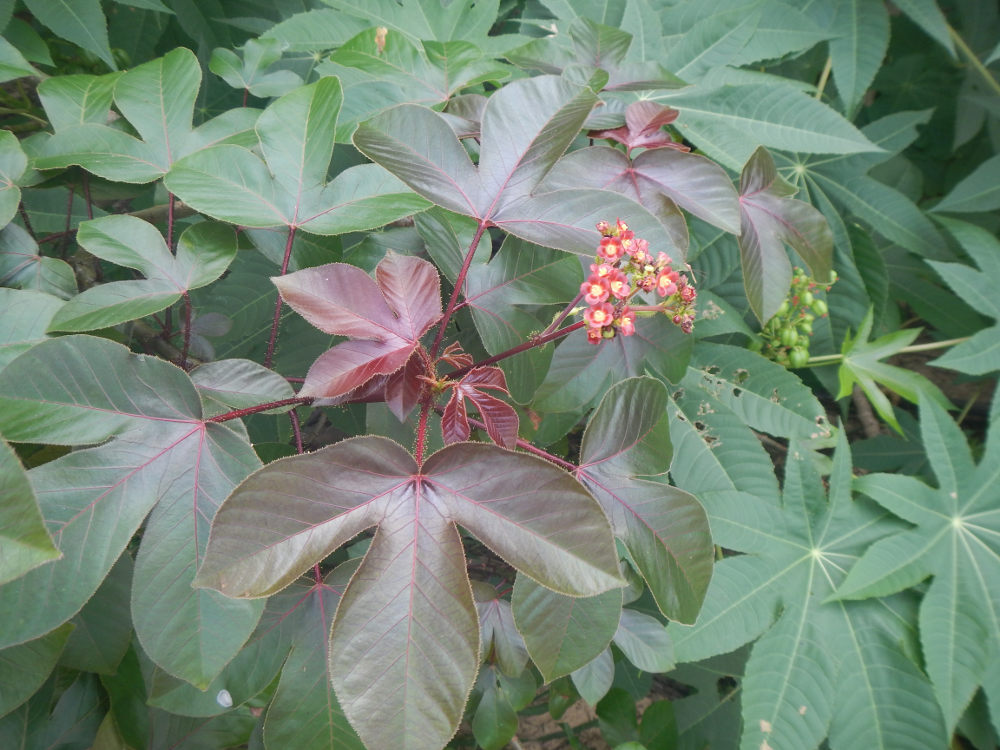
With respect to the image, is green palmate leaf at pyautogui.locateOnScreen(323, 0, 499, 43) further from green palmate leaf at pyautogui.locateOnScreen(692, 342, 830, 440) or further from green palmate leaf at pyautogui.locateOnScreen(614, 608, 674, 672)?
green palmate leaf at pyautogui.locateOnScreen(614, 608, 674, 672)

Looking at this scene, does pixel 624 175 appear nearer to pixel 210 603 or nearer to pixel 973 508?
pixel 210 603

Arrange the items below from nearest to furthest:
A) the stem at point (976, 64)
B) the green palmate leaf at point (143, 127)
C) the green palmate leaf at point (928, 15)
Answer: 1. the green palmate leaf at point (143, 127)
2. the green palmate leaf at point (928, 15)
3. the stem at point (976, 64)

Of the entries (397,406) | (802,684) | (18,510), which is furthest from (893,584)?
(18,510)

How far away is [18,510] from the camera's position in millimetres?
334

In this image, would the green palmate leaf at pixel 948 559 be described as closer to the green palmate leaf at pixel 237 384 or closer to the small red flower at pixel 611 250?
the small red flower at pixel 611 250

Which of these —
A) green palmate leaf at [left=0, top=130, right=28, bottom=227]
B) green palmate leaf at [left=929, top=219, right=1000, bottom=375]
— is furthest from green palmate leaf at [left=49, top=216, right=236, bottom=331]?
green palmate leaf at [left=929, top=219, right=1000, bottom=375]

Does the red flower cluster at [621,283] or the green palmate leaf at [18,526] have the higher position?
the red flower cluster at [621,283]

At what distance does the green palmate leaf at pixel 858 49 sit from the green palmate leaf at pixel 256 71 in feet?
3.71

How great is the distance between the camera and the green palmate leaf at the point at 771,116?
979 mm

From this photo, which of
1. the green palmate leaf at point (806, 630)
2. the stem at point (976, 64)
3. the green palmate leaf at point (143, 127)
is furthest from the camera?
the stem at point (976, 64)

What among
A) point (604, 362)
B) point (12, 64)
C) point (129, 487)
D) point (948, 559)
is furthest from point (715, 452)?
point (12, 64)

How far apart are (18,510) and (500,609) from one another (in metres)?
0.60

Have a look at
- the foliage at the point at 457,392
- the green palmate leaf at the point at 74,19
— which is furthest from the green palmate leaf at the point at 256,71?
the green palmate leaf at the point at 74,19

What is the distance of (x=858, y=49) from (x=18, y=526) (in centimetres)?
162
